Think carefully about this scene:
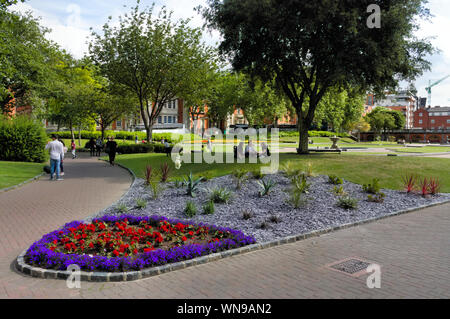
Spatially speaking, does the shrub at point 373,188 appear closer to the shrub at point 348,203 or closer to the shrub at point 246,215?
the shrub at point 348,203

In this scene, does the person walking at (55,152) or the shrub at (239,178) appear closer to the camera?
the shrub at (239,178)

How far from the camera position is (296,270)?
233 inches

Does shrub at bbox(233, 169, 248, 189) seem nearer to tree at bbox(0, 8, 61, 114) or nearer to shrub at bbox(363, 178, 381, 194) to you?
shrub at bbox(363, 178, 381, 194)

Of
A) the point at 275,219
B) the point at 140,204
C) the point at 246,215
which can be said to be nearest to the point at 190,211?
the point at 246,215

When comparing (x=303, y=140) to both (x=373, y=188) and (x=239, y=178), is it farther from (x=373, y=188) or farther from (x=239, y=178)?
(x=239, y=178)

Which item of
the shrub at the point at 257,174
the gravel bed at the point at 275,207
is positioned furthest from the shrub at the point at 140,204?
the shrub at the point at 257,174

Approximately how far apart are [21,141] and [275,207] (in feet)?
68.9

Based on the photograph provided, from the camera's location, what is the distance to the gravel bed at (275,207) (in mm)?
8836

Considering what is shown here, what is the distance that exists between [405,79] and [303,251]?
1972cm

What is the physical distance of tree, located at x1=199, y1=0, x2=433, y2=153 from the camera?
60.1 feet

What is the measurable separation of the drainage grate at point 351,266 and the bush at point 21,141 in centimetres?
2426

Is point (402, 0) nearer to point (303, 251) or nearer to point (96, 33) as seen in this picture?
point (303, 251)

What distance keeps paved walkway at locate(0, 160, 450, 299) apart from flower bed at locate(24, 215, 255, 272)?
14.2 inches

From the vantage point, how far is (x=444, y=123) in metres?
134
